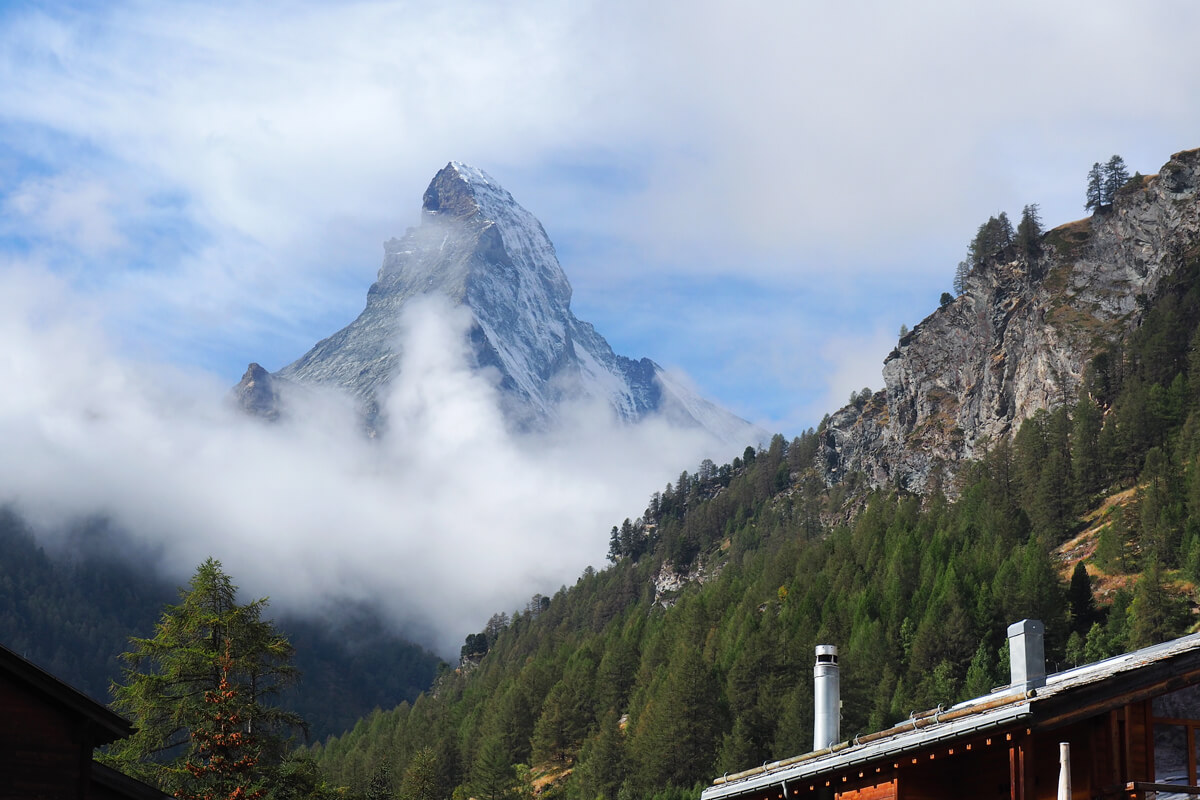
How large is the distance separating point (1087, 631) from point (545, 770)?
191 ft

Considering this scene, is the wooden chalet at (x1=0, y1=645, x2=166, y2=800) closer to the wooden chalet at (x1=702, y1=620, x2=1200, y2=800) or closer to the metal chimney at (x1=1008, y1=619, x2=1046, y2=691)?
the wooden chalet at (x1=702, y1=620, x2=1200, y2=800)

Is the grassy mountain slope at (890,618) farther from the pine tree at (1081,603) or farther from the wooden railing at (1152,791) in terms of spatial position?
the wooden railing at (1152,791)

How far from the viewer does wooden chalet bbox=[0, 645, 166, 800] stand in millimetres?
22484

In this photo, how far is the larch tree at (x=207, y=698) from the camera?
124ft

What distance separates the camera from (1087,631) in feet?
394

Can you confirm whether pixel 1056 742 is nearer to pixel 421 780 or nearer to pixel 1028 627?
pixel 1028 627

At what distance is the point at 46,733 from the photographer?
22.9 meters

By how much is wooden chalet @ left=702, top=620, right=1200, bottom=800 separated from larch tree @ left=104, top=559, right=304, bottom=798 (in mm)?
22314

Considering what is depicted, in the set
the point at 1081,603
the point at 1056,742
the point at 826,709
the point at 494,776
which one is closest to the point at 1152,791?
the point at 1056,742

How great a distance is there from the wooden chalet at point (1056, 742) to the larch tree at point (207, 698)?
22314 mm

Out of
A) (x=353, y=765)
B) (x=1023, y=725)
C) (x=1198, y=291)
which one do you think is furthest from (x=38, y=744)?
(x=1198, y=291)

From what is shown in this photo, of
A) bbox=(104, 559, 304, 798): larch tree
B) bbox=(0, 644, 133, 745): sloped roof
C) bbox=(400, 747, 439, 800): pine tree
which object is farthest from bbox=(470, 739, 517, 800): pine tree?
bbox=(0, 644, 133, 745): sloped roof

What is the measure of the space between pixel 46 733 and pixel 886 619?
4707 inches

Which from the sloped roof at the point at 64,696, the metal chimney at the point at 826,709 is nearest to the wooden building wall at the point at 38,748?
the sloped roof at the point at 64,696
